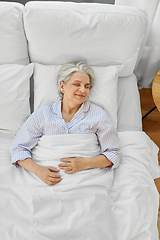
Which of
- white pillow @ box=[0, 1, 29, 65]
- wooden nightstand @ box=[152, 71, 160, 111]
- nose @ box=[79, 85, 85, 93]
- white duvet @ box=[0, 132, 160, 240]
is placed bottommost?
white duvet @ box=[0, 132, 160, 240]

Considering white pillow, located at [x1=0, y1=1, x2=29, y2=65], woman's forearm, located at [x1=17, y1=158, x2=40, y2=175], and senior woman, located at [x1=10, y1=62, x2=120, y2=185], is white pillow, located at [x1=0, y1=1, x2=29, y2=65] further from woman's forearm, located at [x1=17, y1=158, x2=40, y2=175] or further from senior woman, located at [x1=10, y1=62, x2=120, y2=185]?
woman's forearm, located at [x1=17, y1=158, x2=40, y2=175]

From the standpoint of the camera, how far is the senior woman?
3.87 feet

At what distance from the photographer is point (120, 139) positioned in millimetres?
1392

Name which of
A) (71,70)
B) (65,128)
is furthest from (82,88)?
(65,128)

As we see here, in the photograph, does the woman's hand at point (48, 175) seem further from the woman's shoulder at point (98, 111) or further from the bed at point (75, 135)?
the woman's shoulder at point (98, 111)

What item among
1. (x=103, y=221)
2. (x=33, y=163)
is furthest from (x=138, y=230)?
(x=33, y=163)

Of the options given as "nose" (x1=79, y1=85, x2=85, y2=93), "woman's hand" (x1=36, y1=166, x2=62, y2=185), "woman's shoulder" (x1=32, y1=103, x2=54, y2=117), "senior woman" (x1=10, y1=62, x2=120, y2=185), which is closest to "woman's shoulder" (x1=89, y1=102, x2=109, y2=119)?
"senior woman" (x1=10, y1=62, x2=120, y2=185)

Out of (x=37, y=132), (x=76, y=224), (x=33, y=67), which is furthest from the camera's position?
(x=33, y=67)

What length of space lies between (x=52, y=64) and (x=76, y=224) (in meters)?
1.05

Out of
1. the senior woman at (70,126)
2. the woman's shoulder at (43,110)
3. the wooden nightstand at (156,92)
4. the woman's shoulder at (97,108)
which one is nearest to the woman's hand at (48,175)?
the senior woman at (70,126)

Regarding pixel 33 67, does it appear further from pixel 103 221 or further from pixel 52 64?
pixel 103 221

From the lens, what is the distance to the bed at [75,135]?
1.01 metres

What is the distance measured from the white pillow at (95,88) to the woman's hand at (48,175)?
19.0 inches

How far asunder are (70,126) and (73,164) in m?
0.25
